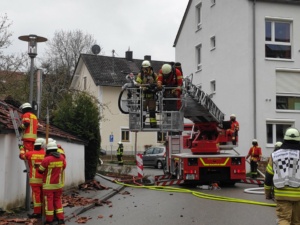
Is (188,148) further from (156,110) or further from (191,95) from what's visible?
(156,110)

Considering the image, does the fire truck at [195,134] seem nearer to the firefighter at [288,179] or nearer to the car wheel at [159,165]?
the firefighter at [288,179]

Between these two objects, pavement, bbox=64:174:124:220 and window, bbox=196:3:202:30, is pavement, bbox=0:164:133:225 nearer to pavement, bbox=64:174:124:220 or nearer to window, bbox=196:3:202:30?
pavement, bbox=64:174:124:220

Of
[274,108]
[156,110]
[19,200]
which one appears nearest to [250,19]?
[274,108]

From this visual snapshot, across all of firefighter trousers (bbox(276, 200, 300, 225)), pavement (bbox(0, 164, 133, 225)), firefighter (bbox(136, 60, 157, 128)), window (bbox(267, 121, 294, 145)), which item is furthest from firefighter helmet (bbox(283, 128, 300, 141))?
window (bbox(267, 121, 294, 145))

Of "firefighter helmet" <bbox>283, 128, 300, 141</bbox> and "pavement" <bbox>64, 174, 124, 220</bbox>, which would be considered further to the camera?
"pavement" <bbox>64, 174, 124, 220</bbox>

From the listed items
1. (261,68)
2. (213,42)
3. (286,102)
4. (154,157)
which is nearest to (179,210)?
(261,68)

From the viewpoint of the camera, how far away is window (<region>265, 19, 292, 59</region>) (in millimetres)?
25453

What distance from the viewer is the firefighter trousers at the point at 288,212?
6.35m

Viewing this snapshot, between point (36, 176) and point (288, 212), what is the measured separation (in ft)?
16.9

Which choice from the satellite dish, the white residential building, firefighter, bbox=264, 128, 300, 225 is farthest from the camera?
the satellite dish

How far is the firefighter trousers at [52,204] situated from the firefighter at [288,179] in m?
3.95

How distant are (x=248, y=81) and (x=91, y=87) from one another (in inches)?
1031

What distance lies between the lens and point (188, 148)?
17.9 meters

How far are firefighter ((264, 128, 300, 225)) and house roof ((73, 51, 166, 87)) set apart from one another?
1552 inches
